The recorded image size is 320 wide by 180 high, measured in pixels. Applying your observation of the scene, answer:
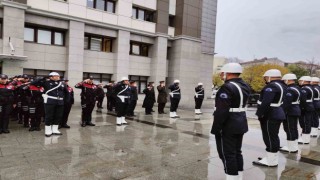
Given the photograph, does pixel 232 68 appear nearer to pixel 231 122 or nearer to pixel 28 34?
pixel 231 122

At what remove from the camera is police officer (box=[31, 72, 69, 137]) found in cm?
817

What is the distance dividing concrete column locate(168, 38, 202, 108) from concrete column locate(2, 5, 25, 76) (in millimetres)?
13986

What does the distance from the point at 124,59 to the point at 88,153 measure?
633 inches

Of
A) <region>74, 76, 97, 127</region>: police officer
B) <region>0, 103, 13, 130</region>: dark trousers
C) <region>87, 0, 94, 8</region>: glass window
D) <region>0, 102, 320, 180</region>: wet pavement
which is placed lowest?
<region>0, 102, 320, 180</region>: wet pavement

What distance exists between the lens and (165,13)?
2456cm

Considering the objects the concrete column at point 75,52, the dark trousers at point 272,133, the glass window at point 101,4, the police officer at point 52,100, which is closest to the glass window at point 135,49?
the glass window at point 101,4

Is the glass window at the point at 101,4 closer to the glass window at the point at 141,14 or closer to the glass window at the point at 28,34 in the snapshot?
the glass window at the point at 141,14

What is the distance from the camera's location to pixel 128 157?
6195 mm

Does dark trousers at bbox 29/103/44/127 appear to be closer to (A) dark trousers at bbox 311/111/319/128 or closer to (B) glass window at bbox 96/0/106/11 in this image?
(A) dark trousers at bbox 311/111/319/128

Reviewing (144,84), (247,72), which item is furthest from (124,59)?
(247,72)

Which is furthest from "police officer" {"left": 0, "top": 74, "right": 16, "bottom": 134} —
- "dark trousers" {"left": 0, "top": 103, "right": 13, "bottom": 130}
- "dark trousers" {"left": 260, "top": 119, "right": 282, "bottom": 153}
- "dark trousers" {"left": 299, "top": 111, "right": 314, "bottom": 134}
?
"dark trousers" {"left": 299, "top": 111, "right": 314, "bottom": 134}

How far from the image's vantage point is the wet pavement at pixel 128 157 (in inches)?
201

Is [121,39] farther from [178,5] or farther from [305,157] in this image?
[305,157]

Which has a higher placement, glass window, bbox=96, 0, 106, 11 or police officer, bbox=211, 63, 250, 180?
glass window, bbox=96, 0, 106, 11
